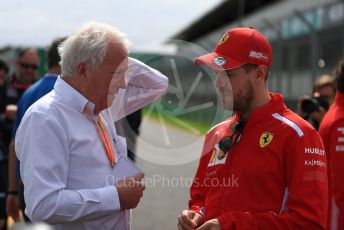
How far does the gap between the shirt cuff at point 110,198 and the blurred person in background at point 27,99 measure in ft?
5.99

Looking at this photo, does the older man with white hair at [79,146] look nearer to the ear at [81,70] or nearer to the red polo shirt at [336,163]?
the ear at [81,70]

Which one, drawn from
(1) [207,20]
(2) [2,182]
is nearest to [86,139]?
(2) [2,182]

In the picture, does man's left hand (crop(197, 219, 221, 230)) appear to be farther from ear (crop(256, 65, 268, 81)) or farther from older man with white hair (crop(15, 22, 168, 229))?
ear (crop(256, 65, 268, 81))

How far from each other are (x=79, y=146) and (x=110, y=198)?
27 cm

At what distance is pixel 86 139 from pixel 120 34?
1.69ft

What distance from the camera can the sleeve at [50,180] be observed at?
237 centimetres

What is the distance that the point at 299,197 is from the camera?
7.93 feet

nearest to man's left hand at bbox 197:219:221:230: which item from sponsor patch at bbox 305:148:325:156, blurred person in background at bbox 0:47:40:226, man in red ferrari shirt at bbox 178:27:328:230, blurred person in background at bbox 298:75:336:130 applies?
man in red ferrari shirt at bbox 178:27:328:230

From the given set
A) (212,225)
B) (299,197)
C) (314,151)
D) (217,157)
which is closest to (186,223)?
(212,225)

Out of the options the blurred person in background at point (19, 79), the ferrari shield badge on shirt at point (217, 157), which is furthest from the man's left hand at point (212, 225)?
the blurred person in background at point (19, 79)

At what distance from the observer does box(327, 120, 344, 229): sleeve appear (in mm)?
3699

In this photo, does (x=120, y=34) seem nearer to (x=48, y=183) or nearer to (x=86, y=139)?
(x=86, y=139)

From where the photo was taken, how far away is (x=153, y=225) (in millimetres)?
7062

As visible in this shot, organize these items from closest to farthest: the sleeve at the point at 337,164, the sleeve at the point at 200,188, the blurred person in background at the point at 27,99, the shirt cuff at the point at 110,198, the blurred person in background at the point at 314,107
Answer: the shirt cuff at the point at 110,198 → the sleeve at the point at 200,188 → the sleeve at the point at 337,164 → the blurred person in background at the point at 27,99 → the blurred person in background at the point at 314,107
